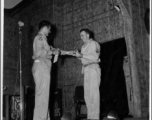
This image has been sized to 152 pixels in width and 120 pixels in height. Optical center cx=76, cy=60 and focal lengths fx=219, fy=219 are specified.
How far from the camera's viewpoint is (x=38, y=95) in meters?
3.84

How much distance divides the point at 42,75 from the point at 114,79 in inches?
85.7

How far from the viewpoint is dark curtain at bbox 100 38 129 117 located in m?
5.28

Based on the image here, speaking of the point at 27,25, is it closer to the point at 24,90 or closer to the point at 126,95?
the point at 24,90

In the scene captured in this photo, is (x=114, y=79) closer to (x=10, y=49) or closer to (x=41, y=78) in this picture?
(x=41, y=78)

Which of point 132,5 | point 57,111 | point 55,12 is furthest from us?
point 55,12

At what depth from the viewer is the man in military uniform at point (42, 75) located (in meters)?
3.79

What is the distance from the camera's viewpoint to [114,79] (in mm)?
5426

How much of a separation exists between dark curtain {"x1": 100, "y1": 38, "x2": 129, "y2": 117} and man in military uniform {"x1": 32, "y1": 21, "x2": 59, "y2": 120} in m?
1.89

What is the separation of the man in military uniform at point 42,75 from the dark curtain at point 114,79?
6.20ft

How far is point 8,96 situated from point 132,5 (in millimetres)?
3541

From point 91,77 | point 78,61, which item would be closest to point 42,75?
point 91,77

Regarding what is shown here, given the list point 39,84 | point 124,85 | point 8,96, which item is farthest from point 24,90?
point 124,85

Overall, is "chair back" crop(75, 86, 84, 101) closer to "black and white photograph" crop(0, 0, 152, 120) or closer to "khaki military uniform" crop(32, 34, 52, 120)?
"black and white photograph" crop(0, 0, 152, 120)

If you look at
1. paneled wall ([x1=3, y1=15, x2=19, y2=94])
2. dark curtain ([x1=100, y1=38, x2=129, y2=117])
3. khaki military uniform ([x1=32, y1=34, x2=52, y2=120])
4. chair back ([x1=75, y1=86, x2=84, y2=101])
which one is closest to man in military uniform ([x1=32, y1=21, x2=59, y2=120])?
khaki military uniform ([x1=32, y1=34, x2=52, y2=120])
